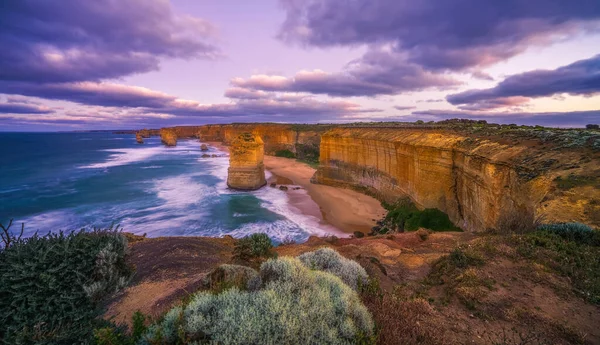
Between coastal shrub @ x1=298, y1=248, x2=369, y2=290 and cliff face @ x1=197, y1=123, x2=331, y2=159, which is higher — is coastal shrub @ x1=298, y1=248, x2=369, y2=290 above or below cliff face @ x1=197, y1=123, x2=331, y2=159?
below

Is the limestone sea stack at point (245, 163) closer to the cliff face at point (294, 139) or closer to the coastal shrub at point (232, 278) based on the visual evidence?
the coastal shrub at point (232, 278)

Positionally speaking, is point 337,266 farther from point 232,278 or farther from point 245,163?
point 245,163

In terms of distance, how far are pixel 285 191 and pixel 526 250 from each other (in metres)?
23.7

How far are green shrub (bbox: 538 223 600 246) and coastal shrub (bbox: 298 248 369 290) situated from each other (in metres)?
5.60

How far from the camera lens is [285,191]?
29.2 metres

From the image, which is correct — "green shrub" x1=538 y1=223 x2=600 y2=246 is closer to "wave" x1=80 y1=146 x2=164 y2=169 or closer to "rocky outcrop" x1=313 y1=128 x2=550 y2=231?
"rocky outcrop" x1=313 y1=128 x2=550 y2=231

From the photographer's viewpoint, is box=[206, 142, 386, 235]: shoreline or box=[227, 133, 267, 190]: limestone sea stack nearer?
box=[206, 142, 386, 235]: shoreline

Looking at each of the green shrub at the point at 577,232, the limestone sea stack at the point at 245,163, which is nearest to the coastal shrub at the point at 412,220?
the green shrub at the point at 577,232

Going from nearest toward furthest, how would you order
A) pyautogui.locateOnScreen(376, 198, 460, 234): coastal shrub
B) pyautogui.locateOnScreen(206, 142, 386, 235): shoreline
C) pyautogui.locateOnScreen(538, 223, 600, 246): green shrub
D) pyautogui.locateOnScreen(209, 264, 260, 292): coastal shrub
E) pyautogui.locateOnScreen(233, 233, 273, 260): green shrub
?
pyautogui.locateOnScreen(209, 264, 260, 292): coastal shrub, pyautogui.locateOnScreen(538, 223, 600, 246): green shrub, pyautogui.locateOnScreen(233, 233, 273, 260): green shrub, pyautogui.locateOnScreen(376, 198, 460, 234): coastal shrub, pyautogui.locateOnScreen(206, 142, 386, 235): shoreline

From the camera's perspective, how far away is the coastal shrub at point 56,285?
12.9 ft

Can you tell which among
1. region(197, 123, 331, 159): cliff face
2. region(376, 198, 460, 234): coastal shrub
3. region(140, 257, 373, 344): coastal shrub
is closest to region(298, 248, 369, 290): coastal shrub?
region(140, 257, 373, 344): coastal shrub

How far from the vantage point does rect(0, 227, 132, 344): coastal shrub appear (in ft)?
12.9

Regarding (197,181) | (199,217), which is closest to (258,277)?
(199,217)

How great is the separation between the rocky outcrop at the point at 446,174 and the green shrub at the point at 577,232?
1.71m
